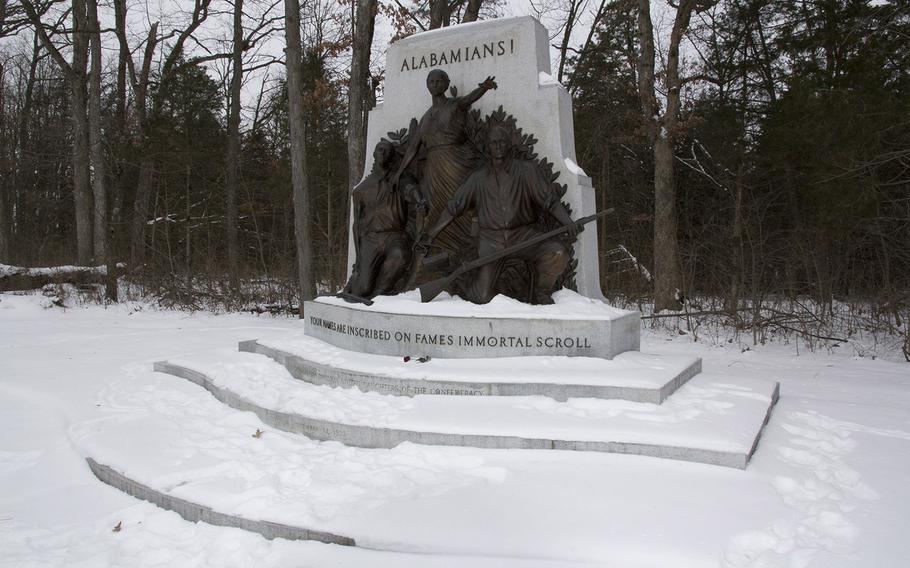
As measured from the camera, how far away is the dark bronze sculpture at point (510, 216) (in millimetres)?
5965

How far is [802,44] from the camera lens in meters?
14.2

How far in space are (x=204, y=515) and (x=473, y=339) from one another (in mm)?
2784

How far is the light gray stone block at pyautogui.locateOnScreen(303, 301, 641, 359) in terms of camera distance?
211 inches

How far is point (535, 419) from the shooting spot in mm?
4309

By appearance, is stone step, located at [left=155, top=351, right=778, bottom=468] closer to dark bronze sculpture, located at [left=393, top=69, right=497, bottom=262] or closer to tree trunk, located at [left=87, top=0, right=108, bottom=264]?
dark bronze sculpture, located at [left=393, top=69, right=497, bottom=262]

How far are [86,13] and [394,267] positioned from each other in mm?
14742

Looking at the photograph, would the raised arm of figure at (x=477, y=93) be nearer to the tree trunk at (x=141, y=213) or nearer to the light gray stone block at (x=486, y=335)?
the light gray stone block at (x=486, y=335)

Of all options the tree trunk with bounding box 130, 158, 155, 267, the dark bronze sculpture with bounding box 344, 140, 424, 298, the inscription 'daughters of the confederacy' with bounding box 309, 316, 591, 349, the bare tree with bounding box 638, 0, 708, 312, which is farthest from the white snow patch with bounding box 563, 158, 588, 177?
the tree trunk with bounding box 130, 158, 155, 267

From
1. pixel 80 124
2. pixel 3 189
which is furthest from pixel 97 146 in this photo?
pixel 3 189

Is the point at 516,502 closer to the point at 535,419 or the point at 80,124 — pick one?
the point at 535,419

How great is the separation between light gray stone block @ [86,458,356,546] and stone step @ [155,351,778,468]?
1.19m

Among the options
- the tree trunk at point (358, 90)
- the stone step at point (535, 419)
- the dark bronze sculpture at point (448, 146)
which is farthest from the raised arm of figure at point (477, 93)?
the tree trunk at point (358, 90)

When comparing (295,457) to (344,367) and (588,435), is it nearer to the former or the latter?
(344,367)

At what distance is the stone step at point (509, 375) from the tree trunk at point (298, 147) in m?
6.48
